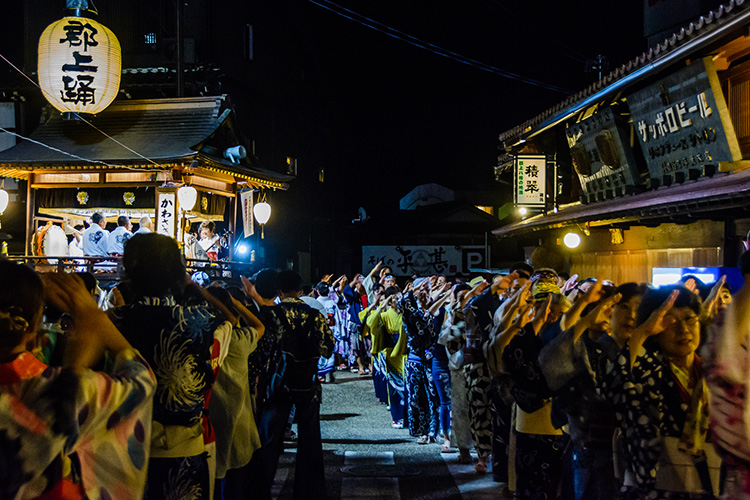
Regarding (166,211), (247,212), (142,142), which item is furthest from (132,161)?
(247,212)

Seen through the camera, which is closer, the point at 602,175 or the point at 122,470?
the point at 122,470

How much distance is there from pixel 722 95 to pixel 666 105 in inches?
58.8

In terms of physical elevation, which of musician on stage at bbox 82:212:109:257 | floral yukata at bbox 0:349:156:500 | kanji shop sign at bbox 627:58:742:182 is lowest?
floral yukata at bbox 0:349:156:500

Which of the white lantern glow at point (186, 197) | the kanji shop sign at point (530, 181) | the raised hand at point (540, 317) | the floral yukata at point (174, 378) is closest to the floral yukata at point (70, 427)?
the floral yukata at point (174, 378)

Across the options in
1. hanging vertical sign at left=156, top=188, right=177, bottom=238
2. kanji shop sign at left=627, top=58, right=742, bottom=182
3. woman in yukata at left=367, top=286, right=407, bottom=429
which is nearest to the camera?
kanji shop sign at left=627, top=58, right=742, bottom=182

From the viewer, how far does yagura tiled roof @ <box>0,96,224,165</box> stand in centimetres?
1584

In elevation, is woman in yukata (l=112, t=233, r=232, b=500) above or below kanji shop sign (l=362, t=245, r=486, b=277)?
below

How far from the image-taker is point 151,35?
22.4 metres

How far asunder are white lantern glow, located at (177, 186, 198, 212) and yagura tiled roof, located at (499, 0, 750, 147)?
29.6 ft

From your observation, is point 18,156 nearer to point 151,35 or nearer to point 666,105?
point 151,35

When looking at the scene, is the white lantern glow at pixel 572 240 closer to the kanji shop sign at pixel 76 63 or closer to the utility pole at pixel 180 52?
the kanji shop sign at pixel 76 63

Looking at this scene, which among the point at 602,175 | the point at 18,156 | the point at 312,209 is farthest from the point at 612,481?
the point at 312,209

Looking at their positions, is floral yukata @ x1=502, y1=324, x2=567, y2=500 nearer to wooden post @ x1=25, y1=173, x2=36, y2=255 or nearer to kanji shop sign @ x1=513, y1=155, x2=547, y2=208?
kanji shop sign @ x1=513, y1=155, x2=547, y2=208

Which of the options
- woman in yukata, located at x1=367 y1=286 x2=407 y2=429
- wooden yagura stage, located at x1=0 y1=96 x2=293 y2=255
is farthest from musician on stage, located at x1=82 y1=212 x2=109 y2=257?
woman in yukata, located at x1=367 y1=286 x2=407 y2=429
